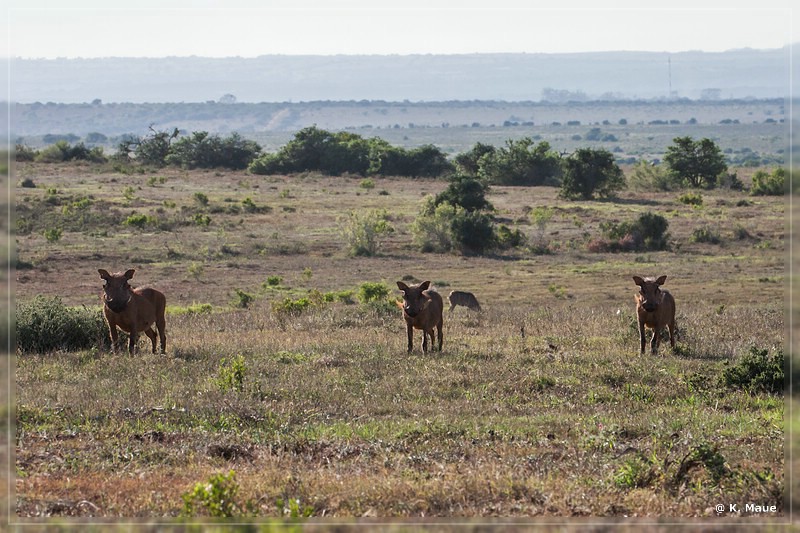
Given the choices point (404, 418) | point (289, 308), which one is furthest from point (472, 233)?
point (404, 418)

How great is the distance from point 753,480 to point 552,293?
2293cm

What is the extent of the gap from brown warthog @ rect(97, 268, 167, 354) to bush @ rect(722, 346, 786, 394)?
7449 mm

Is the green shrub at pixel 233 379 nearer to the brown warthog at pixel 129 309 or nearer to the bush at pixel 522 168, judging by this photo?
the brown warthog at pixel 129 309

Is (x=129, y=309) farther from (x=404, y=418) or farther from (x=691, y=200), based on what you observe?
(x=691, y=200)

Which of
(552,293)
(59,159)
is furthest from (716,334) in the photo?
(59,159)

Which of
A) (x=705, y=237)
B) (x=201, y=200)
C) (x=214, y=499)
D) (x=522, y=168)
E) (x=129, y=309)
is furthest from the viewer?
(x=522, y=168)

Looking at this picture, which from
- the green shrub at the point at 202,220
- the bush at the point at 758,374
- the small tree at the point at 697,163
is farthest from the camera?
the small tree at the point at 697,163

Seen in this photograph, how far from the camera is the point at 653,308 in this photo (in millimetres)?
13938

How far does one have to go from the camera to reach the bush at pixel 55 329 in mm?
14391

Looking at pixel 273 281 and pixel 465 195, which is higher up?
pixel 465 195

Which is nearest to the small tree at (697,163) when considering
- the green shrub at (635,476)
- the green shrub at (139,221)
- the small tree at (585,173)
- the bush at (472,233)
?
the small tree at (585,173)

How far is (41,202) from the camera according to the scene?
46188mm

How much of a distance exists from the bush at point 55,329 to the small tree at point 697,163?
5508 cm

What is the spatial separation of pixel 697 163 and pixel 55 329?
56548 mm
